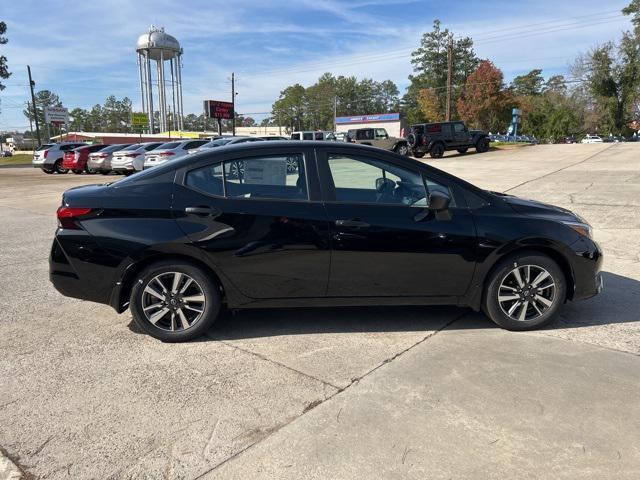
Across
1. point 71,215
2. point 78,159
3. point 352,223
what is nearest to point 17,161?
point 78,159

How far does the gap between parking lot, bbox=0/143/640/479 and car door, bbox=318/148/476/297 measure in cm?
46

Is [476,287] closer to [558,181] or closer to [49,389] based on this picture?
[49,389]

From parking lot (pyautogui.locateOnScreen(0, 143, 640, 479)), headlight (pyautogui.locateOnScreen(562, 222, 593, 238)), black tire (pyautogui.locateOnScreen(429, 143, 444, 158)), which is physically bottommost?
parking lot (pyautogui.locateOnScreen(0, 143, 640, 479))

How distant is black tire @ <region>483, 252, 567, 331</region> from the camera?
4.04 metres

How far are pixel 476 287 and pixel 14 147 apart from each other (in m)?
134

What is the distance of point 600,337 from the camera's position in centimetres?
399

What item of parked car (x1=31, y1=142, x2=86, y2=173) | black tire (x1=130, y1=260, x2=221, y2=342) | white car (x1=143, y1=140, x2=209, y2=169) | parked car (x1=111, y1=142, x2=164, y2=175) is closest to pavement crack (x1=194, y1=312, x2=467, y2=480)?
black tire (x1=130, y1=260, x2=221, y2=342)

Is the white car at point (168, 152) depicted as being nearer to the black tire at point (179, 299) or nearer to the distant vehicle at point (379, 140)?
the distant vehicle at point (379, 140)

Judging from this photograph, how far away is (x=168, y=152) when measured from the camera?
20156 mm

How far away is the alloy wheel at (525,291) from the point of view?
4062 mm

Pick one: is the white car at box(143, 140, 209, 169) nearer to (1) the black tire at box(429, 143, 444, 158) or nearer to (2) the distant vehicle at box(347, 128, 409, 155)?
(2) the distant vehicle at box(347, 128, 409, 155)

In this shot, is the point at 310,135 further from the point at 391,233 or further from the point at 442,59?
the point at 442,59

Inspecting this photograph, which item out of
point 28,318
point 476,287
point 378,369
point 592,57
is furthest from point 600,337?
point 592,57

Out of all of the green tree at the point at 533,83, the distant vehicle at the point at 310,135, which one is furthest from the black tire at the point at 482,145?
the green tree at the point at 533,83
